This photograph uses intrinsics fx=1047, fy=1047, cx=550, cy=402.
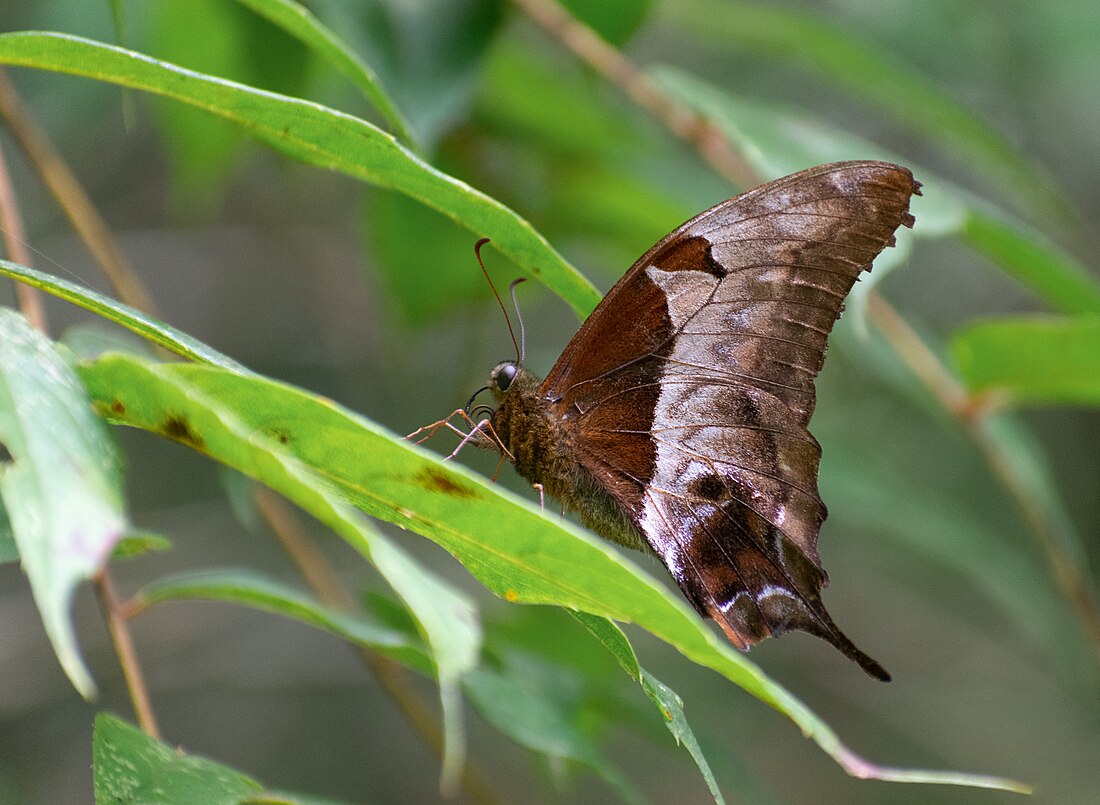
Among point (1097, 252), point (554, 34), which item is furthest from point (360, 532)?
point (1097, 252)

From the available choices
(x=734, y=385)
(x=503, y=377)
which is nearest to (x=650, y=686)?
(x=734, y=385)

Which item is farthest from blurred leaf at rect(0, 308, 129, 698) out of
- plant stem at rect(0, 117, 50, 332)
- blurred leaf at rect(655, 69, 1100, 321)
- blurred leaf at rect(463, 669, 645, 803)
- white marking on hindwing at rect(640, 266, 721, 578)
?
blurred leaf at rect(655, 69, 1100, 321)

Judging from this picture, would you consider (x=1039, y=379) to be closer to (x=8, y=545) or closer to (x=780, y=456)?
(x=780, y=456)

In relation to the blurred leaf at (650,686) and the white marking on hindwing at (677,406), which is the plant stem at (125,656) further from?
the white marking on hindwing at (677,406)

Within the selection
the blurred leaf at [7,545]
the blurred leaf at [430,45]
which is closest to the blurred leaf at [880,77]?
the blurred leaf at [430,45]

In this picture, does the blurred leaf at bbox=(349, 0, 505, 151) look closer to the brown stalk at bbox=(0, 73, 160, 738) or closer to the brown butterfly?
the brown butterfly
